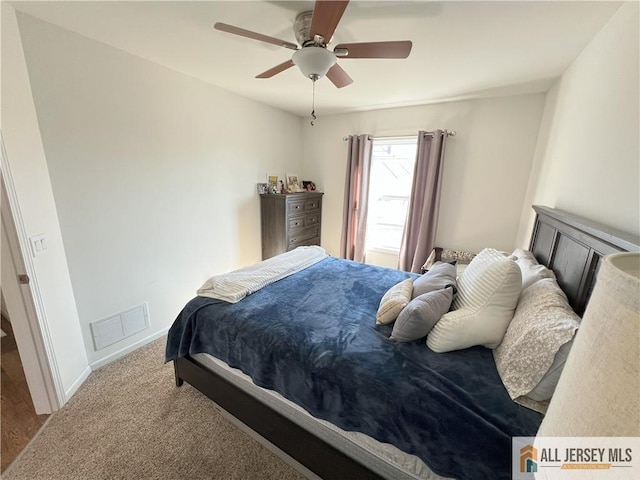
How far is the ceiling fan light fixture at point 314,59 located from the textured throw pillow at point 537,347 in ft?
5.34

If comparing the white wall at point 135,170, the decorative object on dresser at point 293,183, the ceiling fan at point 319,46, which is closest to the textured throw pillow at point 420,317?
the ceiling fan at point 319,46

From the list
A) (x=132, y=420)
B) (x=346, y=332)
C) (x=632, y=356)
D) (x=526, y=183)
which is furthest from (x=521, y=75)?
(x=132, y=420)

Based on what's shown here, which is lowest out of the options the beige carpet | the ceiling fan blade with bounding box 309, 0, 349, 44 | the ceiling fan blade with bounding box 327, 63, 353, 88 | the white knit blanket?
the beige carpet

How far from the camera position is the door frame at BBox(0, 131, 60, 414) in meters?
1.44

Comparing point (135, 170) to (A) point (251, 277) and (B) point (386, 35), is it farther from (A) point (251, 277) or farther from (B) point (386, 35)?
(B) point (386, 35)

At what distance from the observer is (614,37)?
1.38 meters

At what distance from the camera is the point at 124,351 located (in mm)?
2227

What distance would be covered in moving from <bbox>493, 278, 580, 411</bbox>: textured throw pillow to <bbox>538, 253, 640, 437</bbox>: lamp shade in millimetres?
626

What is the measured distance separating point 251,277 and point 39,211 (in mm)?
1358

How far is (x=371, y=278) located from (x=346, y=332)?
2.78 ft

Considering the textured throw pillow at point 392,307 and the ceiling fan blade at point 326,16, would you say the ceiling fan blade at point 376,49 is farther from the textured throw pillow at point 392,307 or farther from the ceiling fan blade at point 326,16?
the textured throw pillow at point 392,307

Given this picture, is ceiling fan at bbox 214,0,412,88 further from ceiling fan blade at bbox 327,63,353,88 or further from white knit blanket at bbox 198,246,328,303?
white knit blanket at bbox 198,246,328,303

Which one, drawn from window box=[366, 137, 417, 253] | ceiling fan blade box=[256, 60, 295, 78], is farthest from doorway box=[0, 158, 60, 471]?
window box=[366, 137, 417, 253]

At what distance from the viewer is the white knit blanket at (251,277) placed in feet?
5.79
